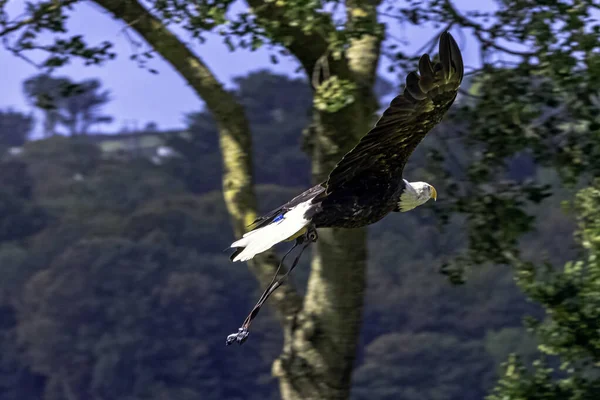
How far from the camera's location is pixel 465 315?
38.5 meters

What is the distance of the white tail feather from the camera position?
4699 millimetres

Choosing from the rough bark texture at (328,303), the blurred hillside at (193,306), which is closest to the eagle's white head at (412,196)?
the rough bark texture at (328,303)

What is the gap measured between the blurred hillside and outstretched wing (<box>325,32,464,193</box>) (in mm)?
27677

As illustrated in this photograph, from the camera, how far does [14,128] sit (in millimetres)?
57688

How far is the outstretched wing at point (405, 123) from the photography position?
4441mm

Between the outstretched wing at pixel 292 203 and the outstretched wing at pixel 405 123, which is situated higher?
the outstretched wing at pixel 405 123

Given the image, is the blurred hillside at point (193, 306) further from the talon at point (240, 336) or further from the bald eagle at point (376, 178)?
the talon at point (240, 336)

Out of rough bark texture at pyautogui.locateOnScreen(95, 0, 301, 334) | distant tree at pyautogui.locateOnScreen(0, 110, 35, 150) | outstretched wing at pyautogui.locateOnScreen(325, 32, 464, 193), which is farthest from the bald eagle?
distant tree at pyautogui.locateOnScreen(0, 110, 35, 150)

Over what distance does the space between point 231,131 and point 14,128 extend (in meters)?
52.7

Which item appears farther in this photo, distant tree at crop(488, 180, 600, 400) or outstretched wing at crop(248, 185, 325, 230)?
distant tree at crop(488, 180, 600, 400)

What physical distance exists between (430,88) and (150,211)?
40.4 meters

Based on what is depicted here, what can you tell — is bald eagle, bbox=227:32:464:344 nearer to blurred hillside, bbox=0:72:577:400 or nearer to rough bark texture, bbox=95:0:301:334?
rough bark texture, bbox=95:0:301:334

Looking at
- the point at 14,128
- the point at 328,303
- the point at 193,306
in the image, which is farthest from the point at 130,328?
the point at 328,303

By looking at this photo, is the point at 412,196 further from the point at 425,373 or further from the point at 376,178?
the point at 425,373
